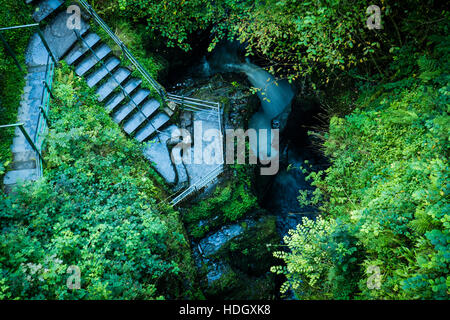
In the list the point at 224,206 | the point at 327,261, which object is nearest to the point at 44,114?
the point at 224,206

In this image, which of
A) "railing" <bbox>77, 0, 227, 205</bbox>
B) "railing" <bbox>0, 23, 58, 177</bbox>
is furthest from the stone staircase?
"railing" <bbox>0, 23, 58, 177</bbox>

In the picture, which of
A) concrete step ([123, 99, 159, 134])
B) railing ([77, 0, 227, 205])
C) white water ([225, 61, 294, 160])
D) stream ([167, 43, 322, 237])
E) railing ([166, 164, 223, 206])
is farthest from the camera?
white water ([225, 61, 294, 160])

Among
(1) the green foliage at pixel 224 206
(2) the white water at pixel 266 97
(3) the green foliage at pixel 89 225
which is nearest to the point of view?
(3) the green foliage at pixel 89 225

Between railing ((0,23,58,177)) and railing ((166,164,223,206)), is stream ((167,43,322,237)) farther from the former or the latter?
railing ((0,23,58,177))

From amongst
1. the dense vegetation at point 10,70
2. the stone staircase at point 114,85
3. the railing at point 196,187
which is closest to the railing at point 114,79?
the stone staircase at point 114,85

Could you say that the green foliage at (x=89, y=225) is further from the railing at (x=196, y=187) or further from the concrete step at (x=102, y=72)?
the concrete step at (x=102, y=72)
